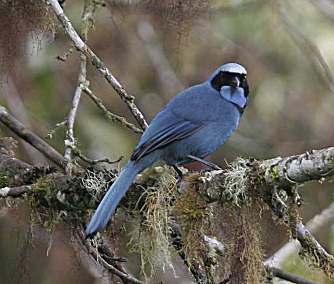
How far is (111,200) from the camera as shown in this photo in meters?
3.55

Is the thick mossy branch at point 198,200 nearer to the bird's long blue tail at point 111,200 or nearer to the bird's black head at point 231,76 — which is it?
the bird's long blue tail at point 111,200

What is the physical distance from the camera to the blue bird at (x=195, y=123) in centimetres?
409

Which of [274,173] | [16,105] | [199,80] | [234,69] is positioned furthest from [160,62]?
[274,173]

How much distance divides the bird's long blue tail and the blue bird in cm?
1

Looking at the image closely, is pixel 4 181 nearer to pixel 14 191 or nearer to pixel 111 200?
pixel 14 191

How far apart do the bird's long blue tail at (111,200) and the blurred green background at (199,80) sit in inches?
50.2

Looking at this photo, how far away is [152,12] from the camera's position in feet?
13.7

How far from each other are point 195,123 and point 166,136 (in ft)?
0.71

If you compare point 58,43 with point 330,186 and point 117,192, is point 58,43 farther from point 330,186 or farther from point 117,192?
point 117,192

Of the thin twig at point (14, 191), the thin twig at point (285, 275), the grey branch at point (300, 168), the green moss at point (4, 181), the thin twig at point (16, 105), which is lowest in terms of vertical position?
the thin twig at point (285, 275)

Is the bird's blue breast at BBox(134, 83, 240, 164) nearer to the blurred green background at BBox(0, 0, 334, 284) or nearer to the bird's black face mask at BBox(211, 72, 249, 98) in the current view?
the bird's black face mask at BBox(211, 72, 249, 98)

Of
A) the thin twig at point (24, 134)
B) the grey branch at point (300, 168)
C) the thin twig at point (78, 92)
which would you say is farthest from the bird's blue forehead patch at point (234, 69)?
the grey branch at point (300, 168)

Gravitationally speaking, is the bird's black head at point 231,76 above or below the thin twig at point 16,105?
below

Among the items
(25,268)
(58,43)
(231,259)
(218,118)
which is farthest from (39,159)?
(231,259)
